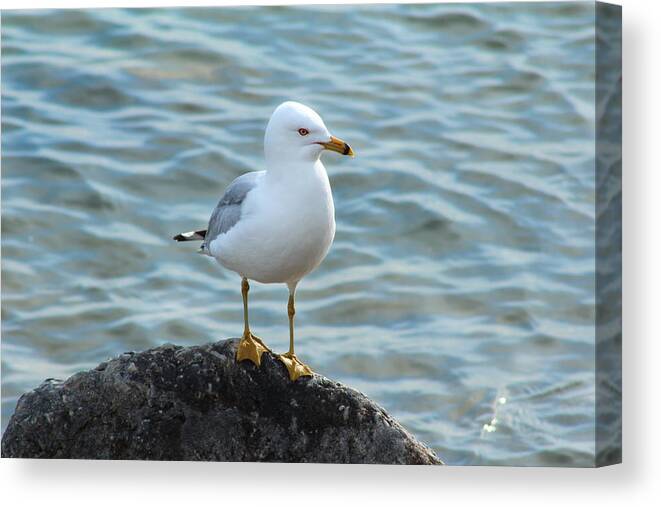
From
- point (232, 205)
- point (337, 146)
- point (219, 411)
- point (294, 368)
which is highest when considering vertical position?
point (337, 146)

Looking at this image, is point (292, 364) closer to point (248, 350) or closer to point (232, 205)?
point (248, 350)

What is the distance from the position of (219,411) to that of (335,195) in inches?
60.0

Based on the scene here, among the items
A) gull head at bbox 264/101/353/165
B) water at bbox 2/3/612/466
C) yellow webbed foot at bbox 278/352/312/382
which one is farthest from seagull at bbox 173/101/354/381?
water at bbox 2/3/612/466

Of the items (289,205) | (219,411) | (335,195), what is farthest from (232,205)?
(335,195)

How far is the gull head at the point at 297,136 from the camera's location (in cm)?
557

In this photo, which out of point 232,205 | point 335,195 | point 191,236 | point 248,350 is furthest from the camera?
point 335,195

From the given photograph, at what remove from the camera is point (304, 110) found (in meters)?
5.57

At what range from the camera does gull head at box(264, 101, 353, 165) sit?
5.57 m

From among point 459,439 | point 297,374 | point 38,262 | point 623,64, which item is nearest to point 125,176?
point 38,262

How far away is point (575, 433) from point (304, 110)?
5.71ft

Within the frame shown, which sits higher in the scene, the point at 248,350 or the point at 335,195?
the point at 335,195

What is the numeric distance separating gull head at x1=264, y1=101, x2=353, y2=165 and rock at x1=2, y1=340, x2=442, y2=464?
85 centimetres

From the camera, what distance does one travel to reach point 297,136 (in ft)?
18.4

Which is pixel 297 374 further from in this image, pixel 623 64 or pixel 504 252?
pixel 623 64
